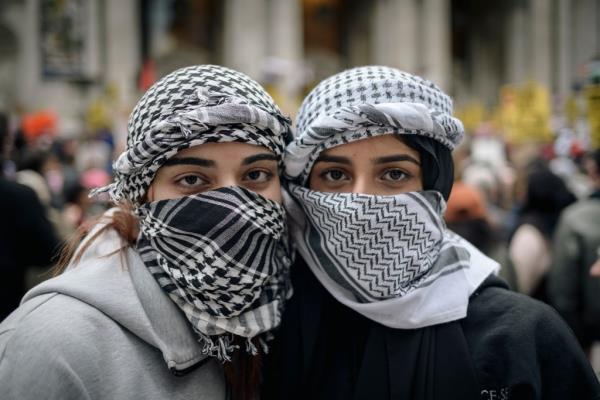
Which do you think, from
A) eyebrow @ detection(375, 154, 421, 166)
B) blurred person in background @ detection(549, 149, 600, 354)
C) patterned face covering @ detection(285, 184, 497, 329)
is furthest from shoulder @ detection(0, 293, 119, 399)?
blurred person in background @ detection(549, 149, 600, 354)

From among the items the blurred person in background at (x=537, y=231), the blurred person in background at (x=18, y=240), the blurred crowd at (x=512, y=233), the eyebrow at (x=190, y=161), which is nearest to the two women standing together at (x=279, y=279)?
the eyebrow at (x=190, y=161)

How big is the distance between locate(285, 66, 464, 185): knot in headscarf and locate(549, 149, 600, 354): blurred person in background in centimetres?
254

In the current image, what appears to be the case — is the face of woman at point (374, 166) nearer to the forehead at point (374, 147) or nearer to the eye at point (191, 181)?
the forehead at point (374, 147)

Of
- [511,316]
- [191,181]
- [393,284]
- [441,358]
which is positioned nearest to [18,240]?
[191,181]

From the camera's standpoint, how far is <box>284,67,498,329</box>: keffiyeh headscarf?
1.90 meters

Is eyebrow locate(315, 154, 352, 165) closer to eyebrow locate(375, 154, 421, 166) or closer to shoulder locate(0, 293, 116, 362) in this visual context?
eyebrow locate(375, 154, 421, 166)

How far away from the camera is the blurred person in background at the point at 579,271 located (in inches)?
166

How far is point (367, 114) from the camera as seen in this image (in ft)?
6.34

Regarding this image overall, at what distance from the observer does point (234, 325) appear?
179 centimetres

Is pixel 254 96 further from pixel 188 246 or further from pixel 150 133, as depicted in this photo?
pixel 188 246

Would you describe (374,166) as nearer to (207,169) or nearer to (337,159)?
(337,159)

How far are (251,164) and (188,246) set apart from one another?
31cm

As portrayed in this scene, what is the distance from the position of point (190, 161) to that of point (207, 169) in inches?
2.2

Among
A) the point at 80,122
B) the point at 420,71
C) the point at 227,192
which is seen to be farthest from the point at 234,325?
the point at 420,71
